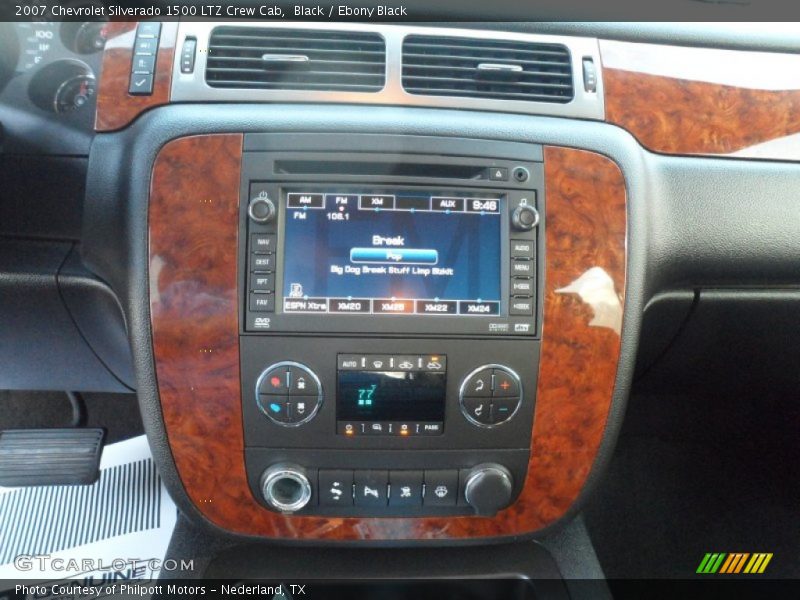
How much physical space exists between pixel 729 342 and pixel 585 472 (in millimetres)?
512

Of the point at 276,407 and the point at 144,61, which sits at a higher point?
the point at 144,61

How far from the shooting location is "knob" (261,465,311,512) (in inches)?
45.6

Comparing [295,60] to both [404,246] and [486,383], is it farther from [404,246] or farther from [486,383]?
[486,383]

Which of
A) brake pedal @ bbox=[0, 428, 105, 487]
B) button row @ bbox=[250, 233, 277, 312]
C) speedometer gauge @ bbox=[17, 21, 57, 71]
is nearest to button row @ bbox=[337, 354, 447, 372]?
button row @ bbox=[250, 233, 277, 312]

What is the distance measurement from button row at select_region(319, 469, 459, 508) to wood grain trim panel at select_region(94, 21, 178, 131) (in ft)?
2.12

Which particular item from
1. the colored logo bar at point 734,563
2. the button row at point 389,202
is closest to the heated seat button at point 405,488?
the button row at point 389,202

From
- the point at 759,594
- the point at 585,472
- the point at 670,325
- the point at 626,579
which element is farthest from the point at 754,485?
the point at 585,472

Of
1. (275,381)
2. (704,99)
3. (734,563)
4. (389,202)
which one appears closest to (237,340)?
(275,381)

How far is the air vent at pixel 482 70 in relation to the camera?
3.99 feet

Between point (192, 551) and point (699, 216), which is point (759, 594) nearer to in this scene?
point (699, 216)

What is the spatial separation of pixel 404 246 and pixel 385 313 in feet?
0.35

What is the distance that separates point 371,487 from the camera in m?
1.18

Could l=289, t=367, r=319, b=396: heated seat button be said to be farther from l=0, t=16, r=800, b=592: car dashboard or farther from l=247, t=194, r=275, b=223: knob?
l=247, t=194, r=275, b=223: knob

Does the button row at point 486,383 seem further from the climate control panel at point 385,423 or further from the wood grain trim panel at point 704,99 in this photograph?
the wood grain trim panel at point 704,99
